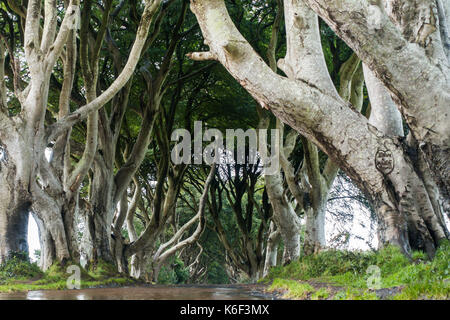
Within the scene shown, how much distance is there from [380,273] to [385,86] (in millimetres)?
2183

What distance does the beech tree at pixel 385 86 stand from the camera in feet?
15.4

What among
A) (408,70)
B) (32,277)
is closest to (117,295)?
(32,277)

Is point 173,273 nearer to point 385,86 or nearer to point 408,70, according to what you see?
point 385,86

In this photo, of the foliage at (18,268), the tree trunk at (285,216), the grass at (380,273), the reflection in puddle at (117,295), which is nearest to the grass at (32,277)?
the foliage at (18,268)

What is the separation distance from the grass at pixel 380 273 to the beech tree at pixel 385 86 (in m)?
0.36

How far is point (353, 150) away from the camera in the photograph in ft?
17.5

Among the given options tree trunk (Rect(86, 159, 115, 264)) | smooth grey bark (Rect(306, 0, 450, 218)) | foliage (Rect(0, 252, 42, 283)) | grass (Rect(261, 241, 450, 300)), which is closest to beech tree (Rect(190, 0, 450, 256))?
smooth grey bark (Rect(306, 0, 450, 218))

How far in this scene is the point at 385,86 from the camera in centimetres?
489

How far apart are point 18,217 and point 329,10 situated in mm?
6345

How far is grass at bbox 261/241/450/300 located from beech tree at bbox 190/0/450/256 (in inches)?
14.0

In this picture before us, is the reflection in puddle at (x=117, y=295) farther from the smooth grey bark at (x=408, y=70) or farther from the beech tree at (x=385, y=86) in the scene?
the smooth grey bark at (x=408, y=70)

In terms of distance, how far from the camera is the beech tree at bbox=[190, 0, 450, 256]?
4.70m
